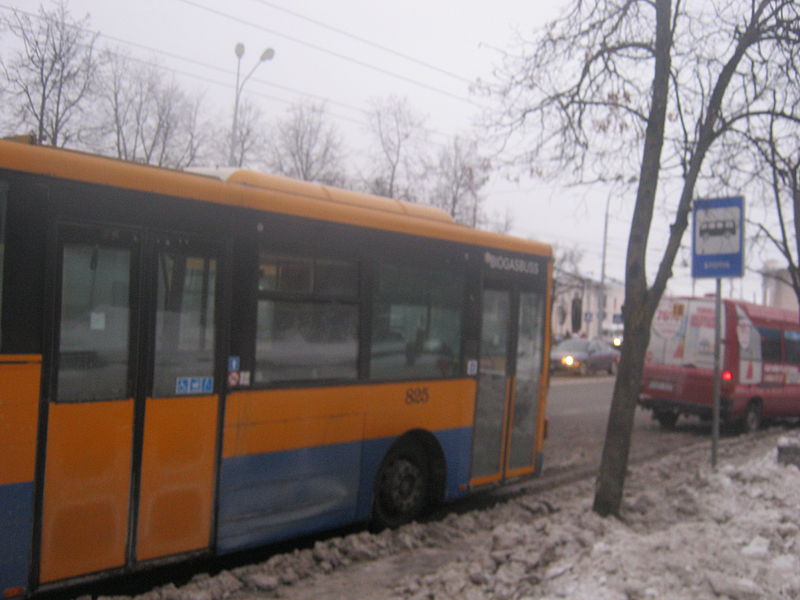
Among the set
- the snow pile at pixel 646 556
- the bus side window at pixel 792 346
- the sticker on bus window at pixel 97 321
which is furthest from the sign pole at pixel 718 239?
the bus side window at pixel 792 346

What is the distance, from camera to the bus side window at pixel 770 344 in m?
17.0

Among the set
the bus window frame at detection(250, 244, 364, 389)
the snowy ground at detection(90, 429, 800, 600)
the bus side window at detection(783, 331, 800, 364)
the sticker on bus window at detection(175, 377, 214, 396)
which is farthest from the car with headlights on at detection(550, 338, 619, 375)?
the sticker on bus window at detection(175, 377, 214, 396)

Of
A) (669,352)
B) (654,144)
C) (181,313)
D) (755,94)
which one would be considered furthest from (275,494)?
(669,352)

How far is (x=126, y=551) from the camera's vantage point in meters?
5.23

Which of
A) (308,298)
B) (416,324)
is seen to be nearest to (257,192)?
(308,298)

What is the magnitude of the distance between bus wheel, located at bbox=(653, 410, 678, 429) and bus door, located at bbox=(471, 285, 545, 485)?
362 inches

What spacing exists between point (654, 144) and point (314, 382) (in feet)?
12.8

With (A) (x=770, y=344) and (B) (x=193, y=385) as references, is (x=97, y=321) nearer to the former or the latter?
(B) (x=193, y=385)

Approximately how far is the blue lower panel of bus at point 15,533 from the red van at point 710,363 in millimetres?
12851

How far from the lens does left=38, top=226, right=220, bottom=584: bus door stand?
493cm

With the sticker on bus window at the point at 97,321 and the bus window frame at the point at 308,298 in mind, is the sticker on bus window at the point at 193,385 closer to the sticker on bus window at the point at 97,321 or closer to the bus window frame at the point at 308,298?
the bus window frame at the point at 308,298

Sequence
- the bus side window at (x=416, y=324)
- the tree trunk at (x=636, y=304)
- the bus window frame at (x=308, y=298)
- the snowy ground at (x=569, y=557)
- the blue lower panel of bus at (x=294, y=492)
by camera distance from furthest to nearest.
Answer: the tree trunk at (x=636, y=304)
the bus side window at (x=416, y=324)
the bus window frame at (x=308, y=298)
the blue lower panel of bus at (x=294, y=492)
the snowy ground at (x=569, y=557)

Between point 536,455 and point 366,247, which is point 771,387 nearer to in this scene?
point 536,455

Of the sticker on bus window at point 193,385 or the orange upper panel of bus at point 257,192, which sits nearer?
the orange upper panel of bus at point 257,192
